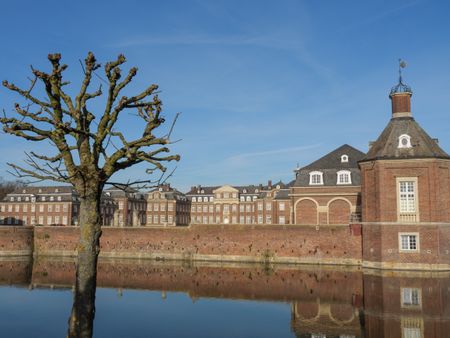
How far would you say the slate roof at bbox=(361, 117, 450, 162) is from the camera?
94.3 feet

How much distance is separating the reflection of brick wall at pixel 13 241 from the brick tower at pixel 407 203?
28.7m

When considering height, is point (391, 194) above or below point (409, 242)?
above

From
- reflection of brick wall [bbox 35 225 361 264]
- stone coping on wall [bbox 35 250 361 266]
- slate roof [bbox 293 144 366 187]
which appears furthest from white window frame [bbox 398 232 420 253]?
slate roof [bbox 293 144 366 187]

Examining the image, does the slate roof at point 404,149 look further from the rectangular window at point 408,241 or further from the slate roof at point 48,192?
the slate roof at point 48,192

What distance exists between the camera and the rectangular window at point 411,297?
17594mm

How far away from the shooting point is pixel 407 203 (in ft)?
93.9

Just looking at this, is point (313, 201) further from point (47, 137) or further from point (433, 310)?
point (47, 137)

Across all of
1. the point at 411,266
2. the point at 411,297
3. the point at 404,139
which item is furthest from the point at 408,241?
the point at 411,297

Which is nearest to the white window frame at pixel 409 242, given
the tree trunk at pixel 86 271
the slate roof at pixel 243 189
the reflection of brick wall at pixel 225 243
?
the reflection of brick wall at pixel 225 243

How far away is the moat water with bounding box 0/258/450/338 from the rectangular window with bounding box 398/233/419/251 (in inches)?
71.6

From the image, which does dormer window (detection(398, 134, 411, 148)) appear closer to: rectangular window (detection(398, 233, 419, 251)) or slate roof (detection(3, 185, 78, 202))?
rectangular window (detection(398, 233, 419, 251))

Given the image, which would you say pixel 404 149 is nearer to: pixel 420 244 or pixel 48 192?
pixel 420 244

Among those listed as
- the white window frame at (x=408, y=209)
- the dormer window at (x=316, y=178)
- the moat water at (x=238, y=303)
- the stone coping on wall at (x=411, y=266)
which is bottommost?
the moat water at (x=238, y=303)

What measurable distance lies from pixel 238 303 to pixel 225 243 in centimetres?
1659
